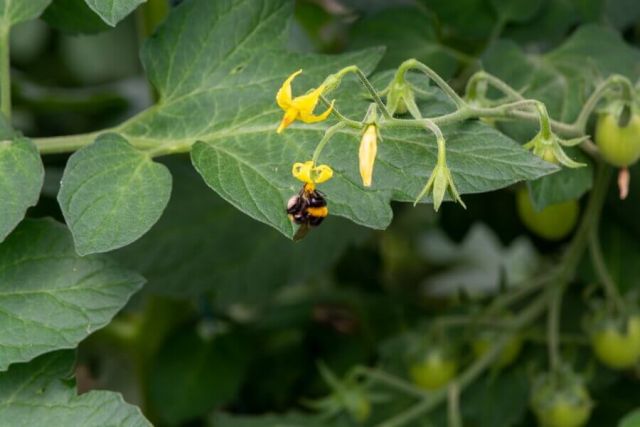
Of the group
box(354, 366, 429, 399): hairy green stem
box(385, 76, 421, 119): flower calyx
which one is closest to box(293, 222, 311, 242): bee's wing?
box(385, 76, 421, 119): flower calyx

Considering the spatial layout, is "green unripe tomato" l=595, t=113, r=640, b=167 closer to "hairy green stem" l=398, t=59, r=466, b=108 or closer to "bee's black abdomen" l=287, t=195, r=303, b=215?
"hairy green stem" l=398, t=59, r=466, b=108

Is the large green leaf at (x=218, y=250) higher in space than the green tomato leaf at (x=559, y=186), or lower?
lower

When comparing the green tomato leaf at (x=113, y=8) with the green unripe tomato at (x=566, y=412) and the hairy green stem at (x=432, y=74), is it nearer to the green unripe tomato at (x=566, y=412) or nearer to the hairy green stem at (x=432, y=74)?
the hairy green stem at (x=432, y=74)

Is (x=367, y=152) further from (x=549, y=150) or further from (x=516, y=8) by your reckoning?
(x=516, y=8)

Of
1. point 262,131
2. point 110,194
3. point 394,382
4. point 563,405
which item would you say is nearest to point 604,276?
point 563,405

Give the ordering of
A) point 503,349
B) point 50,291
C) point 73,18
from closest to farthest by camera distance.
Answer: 1. point 50,291
2. point 73,18
3. point 503,349

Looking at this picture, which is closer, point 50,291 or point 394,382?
point 50,291

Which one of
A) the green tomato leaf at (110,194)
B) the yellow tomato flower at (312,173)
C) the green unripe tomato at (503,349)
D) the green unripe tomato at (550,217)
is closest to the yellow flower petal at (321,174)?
the yellow tomato flower at (312,173)
